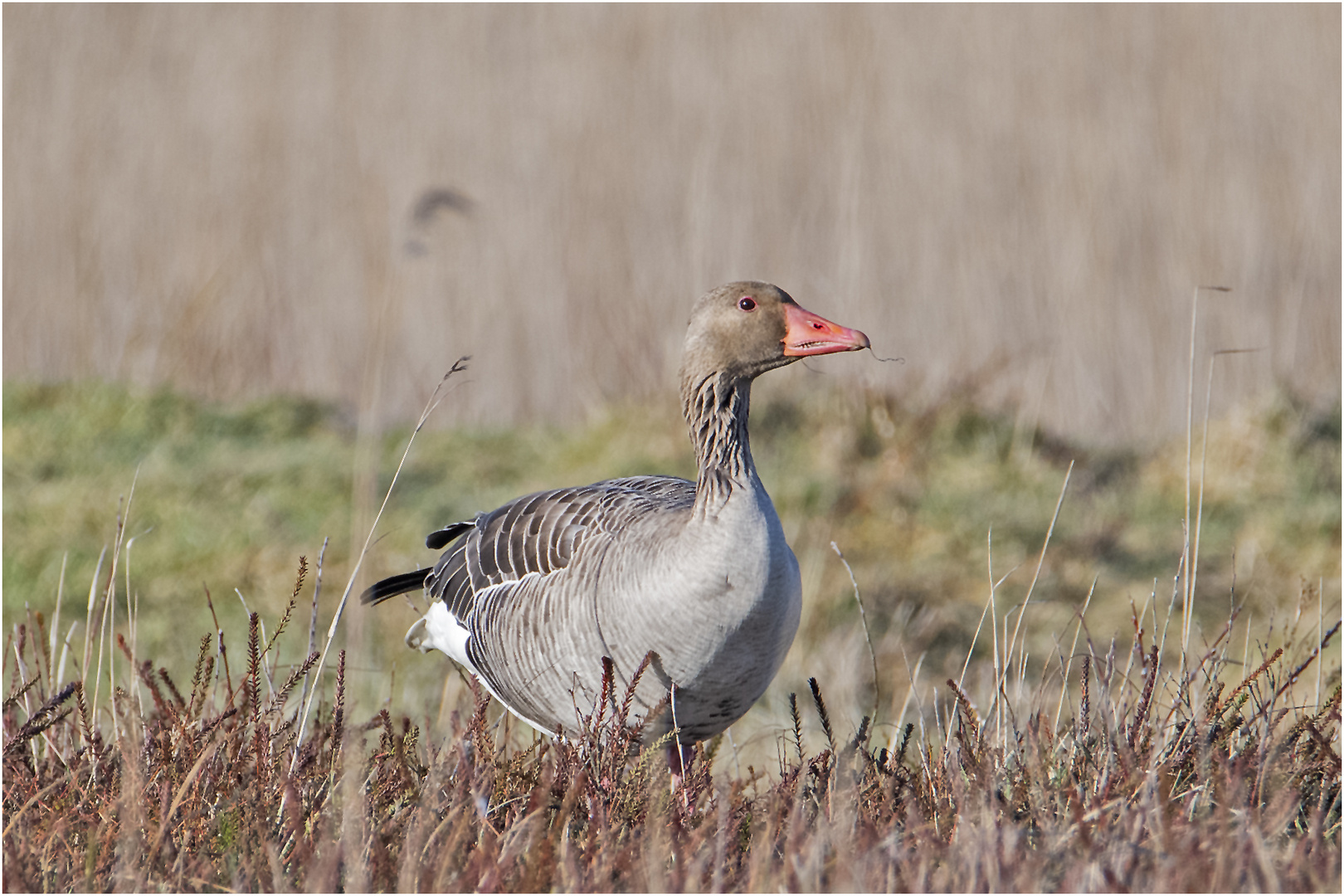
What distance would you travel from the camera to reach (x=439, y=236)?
10.5m

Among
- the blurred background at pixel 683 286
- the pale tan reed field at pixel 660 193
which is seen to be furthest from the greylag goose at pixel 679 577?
the pale tan reed field at pixel 660 193

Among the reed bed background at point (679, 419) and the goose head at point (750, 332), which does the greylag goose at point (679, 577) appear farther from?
the reed bed background at point (679, 419)

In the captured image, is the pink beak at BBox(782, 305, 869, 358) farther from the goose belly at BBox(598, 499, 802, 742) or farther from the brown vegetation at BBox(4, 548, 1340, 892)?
the brown vegetation at BBox(4, 548, 1340, 892)

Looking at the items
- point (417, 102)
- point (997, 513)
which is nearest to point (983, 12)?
point (417, 102)

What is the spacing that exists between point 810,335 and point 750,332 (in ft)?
0.58

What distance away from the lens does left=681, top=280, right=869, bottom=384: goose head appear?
342 centimetres

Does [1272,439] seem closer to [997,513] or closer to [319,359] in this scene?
[997,513]

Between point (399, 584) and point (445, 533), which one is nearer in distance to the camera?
point (445, 533)

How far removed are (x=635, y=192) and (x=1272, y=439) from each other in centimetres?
551

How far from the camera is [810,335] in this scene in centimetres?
341

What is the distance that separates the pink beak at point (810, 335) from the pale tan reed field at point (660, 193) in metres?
4.65

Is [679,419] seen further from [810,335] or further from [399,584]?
[810,335]

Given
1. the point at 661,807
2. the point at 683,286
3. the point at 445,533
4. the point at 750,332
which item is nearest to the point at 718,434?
the point at 750,332

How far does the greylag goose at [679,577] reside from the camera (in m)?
3.20
